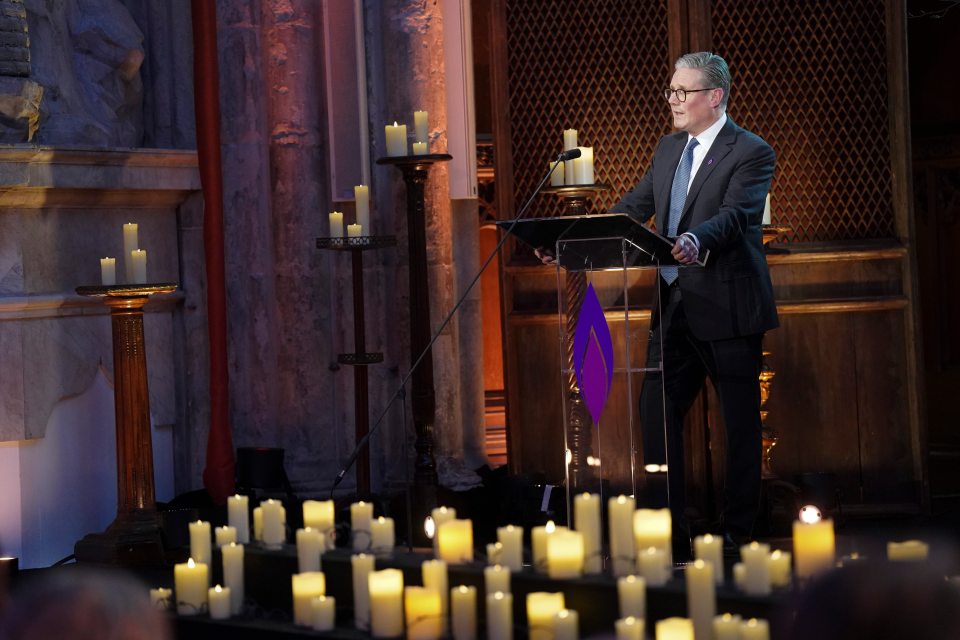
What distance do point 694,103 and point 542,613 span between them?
2165 millimetres

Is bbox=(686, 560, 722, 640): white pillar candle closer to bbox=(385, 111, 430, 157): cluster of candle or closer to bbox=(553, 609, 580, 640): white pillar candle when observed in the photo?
bbox=(553, 609, 580, 640): white pillar candle

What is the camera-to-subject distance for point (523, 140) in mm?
6098

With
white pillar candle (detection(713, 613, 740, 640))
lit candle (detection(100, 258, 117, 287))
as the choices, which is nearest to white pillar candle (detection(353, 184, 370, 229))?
lit candle (detection(100, 258, 117, 287))

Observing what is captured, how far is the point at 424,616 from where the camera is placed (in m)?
3.29

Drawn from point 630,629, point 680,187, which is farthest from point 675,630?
point 680,187

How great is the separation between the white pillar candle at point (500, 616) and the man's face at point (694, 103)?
2.08 meters

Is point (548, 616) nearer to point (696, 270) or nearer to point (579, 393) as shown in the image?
point (579, 393)

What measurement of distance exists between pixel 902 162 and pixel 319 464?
2685 millimetres

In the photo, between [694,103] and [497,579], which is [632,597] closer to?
[497,579]

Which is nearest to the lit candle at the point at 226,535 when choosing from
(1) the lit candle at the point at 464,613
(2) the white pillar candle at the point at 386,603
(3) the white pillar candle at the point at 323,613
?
(3) the white pillar candle at the point at 323,613

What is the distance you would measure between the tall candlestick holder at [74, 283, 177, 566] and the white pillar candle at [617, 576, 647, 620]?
248 centimetres

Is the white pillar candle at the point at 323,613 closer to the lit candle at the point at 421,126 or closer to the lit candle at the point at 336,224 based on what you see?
the lit candle at the point at 336,224

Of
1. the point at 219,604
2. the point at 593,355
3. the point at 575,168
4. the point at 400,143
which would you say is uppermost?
the point at 400,143

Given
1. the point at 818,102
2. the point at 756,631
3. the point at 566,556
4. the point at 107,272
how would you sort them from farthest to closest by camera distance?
the point at 818,102, the point at 107,272, the point at 566,556, the point at 756,631
